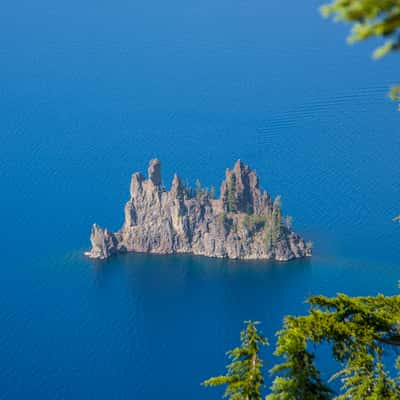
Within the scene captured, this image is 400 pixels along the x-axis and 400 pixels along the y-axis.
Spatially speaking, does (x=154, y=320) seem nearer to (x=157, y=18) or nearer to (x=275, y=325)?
(x=275, y=325)

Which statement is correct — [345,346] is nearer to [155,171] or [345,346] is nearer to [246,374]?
[246,374]

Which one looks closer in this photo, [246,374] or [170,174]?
[246,374]

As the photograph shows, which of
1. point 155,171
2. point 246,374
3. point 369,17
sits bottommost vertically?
point 369,17

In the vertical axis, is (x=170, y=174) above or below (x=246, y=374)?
above

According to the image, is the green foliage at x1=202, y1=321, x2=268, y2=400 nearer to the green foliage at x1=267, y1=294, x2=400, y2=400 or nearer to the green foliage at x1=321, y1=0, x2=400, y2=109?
the green foliage at x1=267, y1=294, x2=400, y2=400

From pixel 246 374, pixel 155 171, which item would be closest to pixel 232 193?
pixel 155 171

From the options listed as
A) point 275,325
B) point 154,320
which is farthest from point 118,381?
point 275,325

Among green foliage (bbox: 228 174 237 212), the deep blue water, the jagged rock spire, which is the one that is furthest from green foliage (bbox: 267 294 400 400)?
the jagged rock spire
